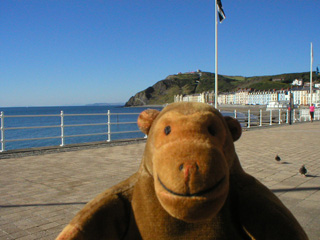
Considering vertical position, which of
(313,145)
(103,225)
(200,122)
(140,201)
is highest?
(200,122)

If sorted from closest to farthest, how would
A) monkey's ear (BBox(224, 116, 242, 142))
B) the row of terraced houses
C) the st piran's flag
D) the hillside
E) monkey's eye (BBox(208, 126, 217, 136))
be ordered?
monkey's eye (BBox(208, 126, 217, 136)), monkey's ear (BBox(224, 116, 242, 142)), the st piran's flag, the row of terraced houses, the hillside

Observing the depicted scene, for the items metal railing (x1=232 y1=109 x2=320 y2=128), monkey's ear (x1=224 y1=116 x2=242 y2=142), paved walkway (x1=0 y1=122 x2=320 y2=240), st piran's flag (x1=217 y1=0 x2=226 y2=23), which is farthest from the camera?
metal railing (x1=232 y1=109 x2=320 y2=128)

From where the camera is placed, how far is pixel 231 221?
178 cm

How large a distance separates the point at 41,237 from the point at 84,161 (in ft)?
15.4

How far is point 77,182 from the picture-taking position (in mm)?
5461

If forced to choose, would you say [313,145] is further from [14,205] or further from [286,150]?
[14,205]

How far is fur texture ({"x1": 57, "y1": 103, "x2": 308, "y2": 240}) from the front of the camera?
4.95ft

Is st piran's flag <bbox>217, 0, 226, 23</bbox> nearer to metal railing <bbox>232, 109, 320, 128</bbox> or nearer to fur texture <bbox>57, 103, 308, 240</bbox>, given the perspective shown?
metal railing <bbox>232, 109, 320, 128</bbox>

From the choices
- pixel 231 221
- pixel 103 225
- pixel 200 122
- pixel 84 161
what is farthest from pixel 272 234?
pixel 84 161

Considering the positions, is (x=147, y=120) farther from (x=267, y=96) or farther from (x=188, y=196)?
(x=267, y=96)

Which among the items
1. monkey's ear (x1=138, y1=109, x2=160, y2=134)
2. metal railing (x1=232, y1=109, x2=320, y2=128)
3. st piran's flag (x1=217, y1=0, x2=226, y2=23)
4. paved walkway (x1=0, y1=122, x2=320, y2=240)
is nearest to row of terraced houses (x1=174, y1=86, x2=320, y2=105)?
metal railing (x1=232, y1=109, x2=320, y2=128)

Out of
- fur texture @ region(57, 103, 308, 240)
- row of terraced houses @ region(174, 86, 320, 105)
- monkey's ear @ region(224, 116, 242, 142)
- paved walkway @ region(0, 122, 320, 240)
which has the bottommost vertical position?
paved walkway @ region(0, 122, 320, 240)

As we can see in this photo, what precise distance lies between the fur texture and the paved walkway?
5.24 feet

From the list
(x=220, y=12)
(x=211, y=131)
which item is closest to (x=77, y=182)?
(x=211, y=131)
